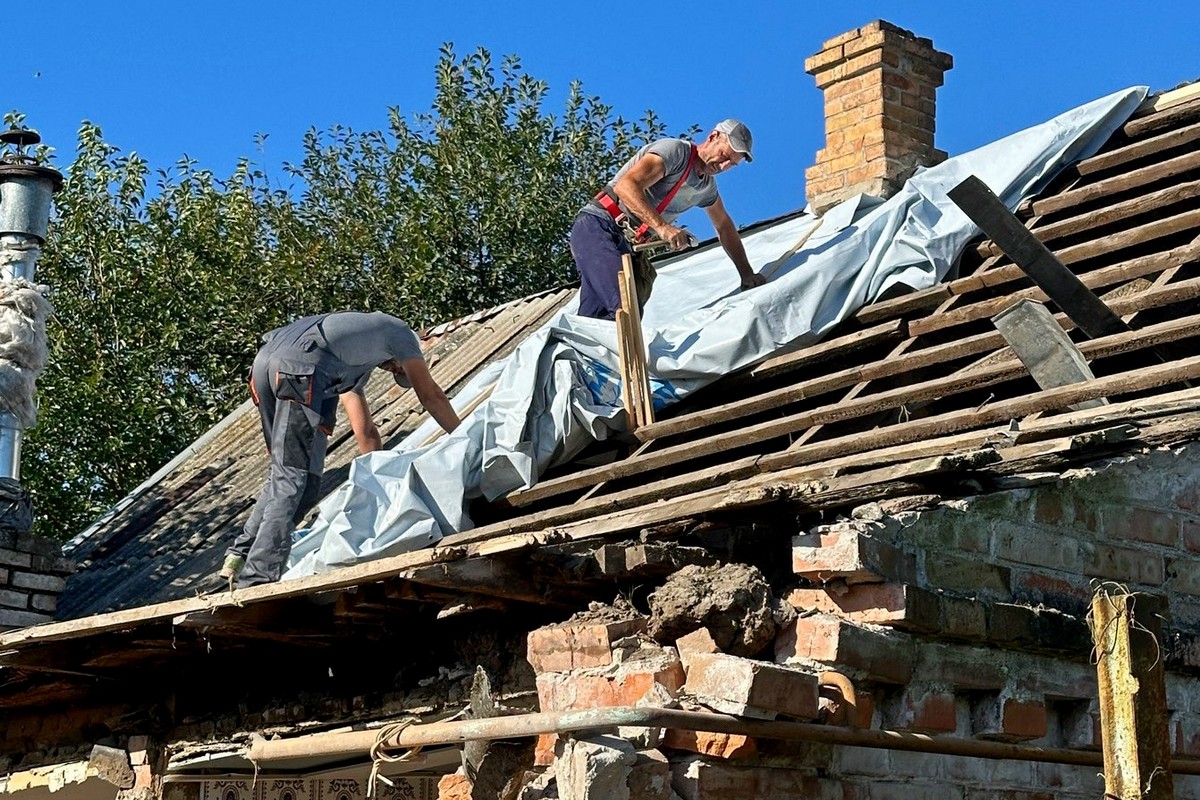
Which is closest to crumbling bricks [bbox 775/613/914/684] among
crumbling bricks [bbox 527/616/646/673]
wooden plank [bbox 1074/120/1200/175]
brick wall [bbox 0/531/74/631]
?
crumbling bricks [bbox 527/616/646/673]

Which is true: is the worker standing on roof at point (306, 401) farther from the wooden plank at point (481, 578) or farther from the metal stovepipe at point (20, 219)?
the metal stovepipe at point (20, 219)

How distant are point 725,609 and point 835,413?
6.06 feet

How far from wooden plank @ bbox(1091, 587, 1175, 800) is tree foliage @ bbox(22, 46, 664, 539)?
12.2m

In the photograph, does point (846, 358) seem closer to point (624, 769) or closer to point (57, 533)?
point (624, 769)

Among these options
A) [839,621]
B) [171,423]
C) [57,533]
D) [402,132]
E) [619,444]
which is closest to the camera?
[839,621]

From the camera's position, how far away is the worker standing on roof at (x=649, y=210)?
25.9ft

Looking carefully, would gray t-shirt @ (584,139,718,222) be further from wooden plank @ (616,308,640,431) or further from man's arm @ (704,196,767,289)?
wooden plank @ (616,308,640,431)

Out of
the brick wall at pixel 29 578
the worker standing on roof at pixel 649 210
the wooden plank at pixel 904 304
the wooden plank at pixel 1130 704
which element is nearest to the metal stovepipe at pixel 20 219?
the brick wall at pixel 29 578

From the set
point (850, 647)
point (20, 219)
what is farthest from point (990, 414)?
point (20, 219)

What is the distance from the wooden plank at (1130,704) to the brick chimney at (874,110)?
18.8 ft

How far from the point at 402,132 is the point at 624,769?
1645 centimetres

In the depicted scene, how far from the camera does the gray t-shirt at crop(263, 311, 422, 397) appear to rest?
736 cm

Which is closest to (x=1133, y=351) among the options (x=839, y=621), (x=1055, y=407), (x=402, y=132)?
(x=1055, y=407)

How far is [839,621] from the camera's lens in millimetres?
4602
